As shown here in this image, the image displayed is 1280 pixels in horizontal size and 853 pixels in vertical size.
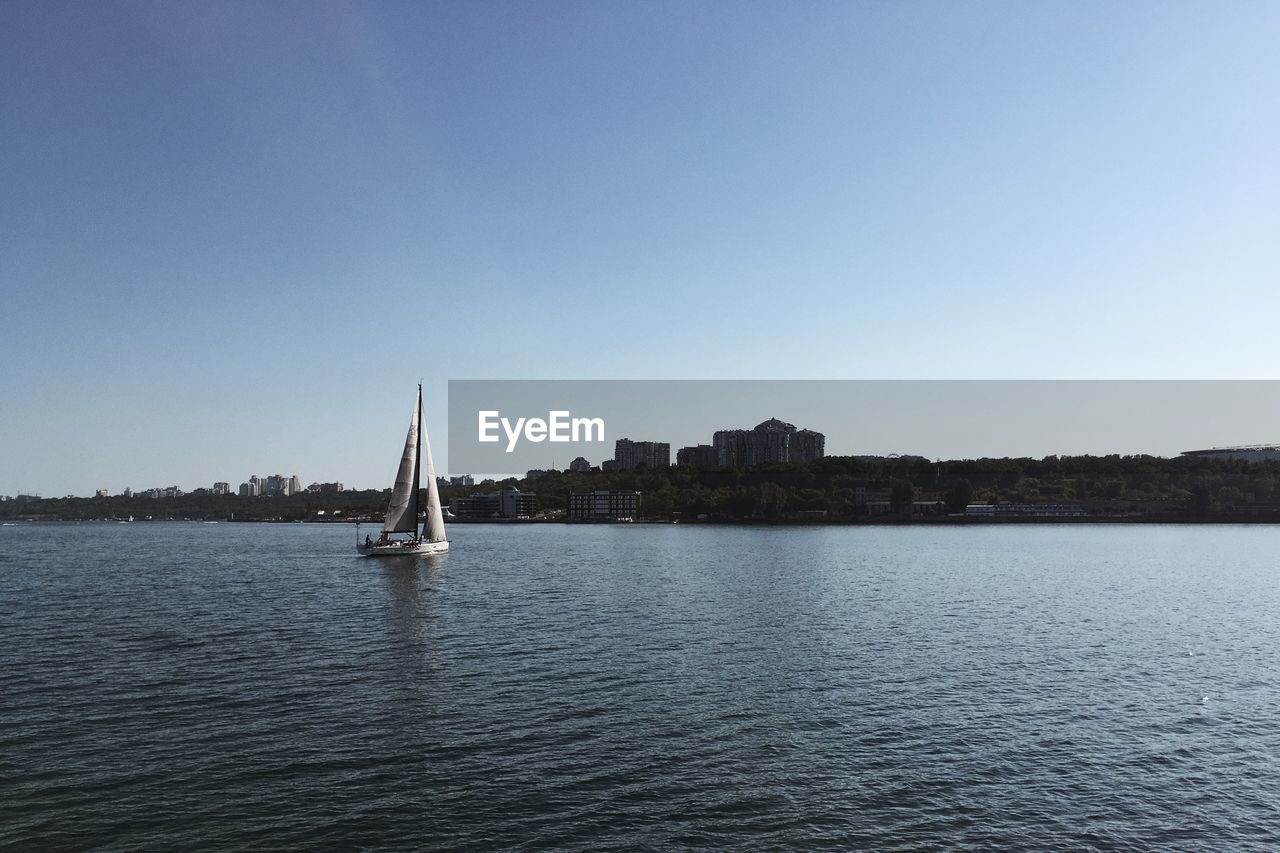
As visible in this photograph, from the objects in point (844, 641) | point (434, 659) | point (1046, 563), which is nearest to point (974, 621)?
point (844, 641)

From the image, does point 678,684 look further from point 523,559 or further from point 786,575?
point 523,559

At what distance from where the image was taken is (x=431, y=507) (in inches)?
4722

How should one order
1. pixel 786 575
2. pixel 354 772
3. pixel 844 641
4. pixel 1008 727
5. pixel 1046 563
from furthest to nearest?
pixel 1046 563, pixel 786 575, pixel 844 641, pixel 1008 727, pixel 354 772

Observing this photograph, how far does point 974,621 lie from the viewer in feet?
195

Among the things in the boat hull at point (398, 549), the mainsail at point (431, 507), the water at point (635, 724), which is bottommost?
the water at point (635, 724)

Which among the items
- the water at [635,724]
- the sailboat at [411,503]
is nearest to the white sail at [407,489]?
the sailboat at [411,503]

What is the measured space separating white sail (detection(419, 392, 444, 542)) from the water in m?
48.1

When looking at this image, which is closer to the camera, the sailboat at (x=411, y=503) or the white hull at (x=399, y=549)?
the sailboat at (x=411, y=503)

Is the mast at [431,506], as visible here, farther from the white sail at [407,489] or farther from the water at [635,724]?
the water at [635,724]

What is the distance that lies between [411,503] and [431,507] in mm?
4713

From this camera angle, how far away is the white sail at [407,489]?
369 ft

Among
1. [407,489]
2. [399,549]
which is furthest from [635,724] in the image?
[399,549]

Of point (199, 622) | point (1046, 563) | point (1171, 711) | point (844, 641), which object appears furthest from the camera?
point (1046, 563)

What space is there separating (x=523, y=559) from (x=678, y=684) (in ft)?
306
